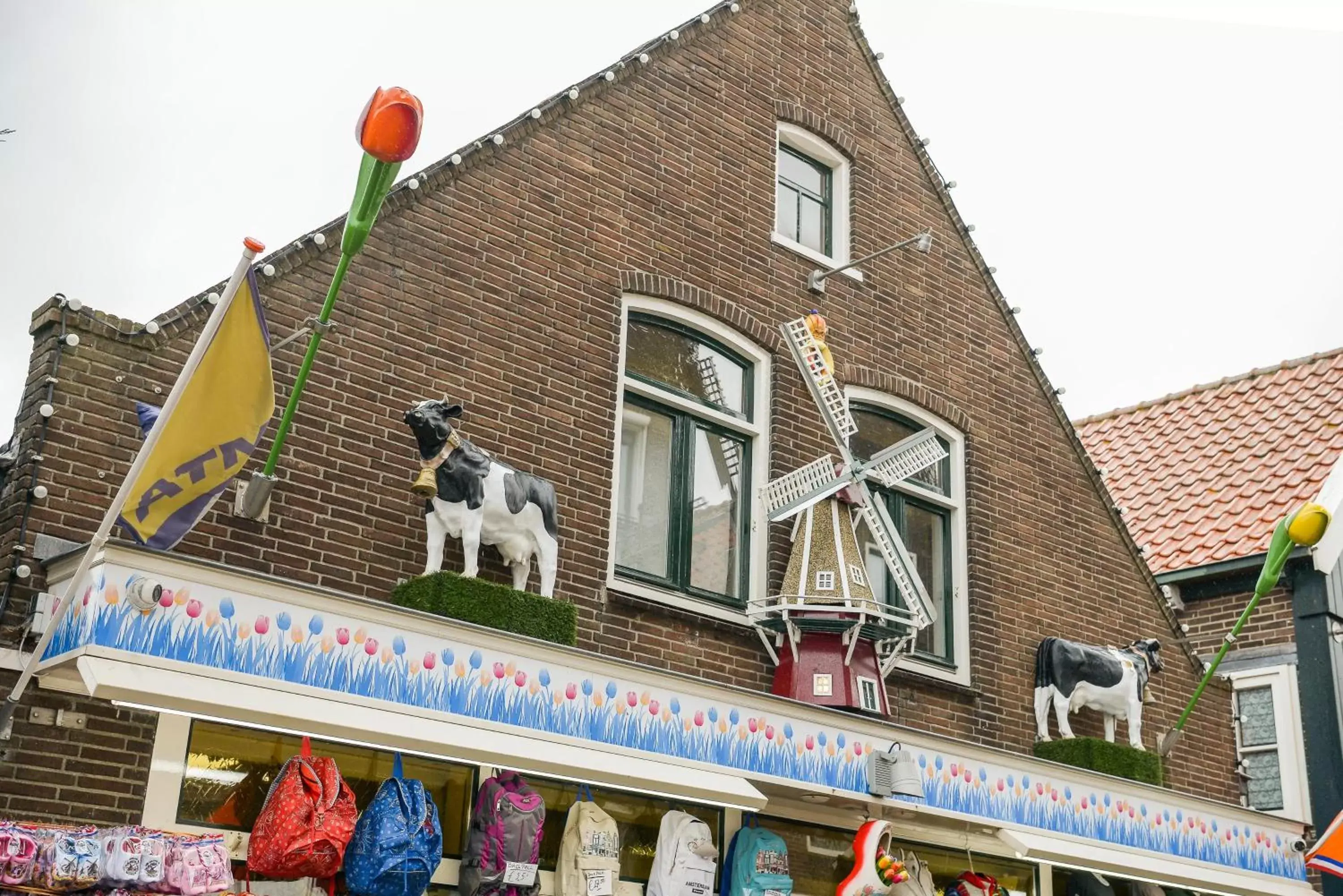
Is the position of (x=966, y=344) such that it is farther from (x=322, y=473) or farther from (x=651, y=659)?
(x=322, y=473)

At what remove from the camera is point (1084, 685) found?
12883 mm

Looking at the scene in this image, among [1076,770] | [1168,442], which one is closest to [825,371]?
[1076,770]

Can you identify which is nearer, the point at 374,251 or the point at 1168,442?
the point at 374,251

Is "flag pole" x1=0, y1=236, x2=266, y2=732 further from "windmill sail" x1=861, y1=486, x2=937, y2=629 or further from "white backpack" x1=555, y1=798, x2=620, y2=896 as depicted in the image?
"windmill sail" x1=861, y1=486, x2=937, y2=629

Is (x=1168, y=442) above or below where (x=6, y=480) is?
above

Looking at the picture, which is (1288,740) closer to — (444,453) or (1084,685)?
(1084,685)

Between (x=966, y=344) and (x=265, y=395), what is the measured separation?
25.7 ft

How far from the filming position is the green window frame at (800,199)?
43.3ft

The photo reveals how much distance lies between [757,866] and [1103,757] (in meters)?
3.73

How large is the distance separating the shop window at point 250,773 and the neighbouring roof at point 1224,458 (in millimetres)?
9941

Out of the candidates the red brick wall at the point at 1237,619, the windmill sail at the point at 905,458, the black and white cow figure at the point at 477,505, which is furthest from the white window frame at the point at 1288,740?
the black and white cow figure at the point at 477,505

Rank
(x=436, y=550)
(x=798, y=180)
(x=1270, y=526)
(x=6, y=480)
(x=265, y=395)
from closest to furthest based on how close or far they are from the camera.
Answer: (x=265, y=395)
(x=6, y=480)
(x=436, y=550)
(x=798, y=180)
(x=1270, y=526)

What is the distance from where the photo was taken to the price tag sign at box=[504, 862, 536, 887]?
8.52 metres

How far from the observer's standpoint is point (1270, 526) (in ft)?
52.2
